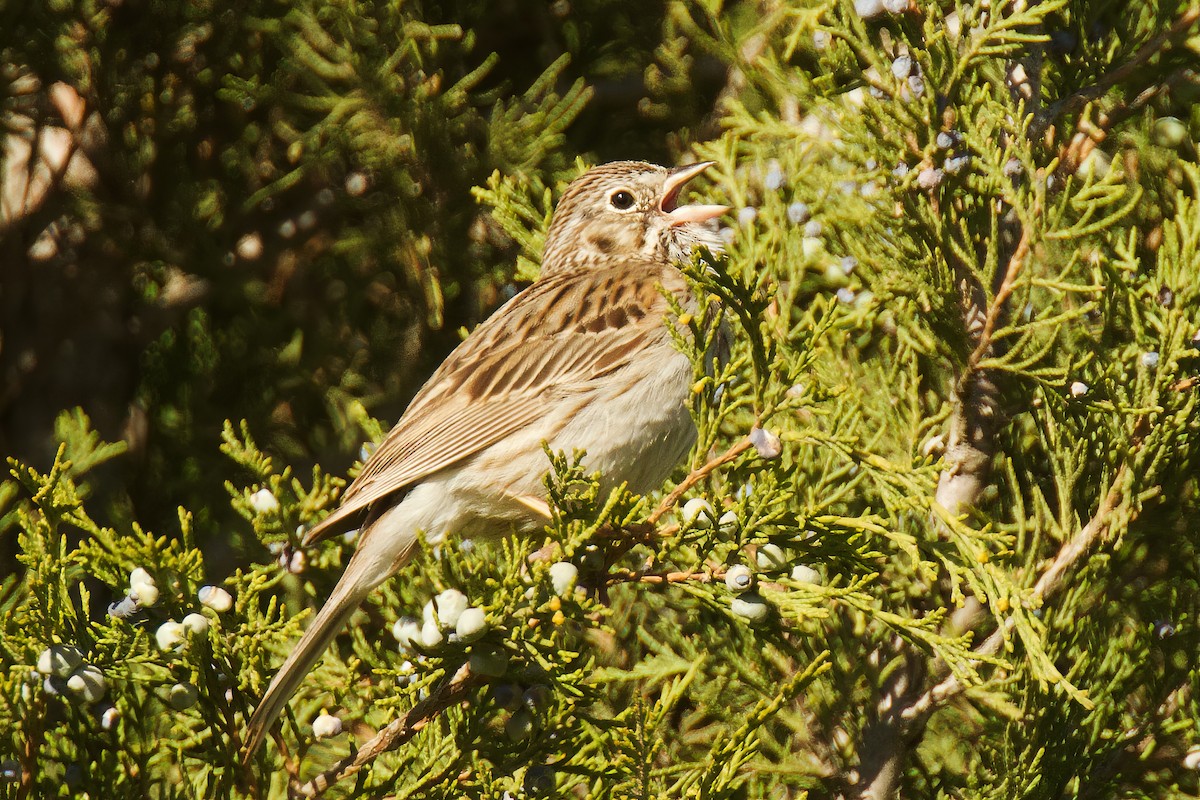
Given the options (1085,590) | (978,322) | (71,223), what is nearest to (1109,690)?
(1085,590)

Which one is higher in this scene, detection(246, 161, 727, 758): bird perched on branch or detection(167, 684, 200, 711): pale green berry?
detection(167, 684, 200, 711): pale green berry

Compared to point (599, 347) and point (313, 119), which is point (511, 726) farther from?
point (313, 119)

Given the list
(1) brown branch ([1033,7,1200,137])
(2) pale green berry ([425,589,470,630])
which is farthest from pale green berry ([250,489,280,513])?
(1) brown branch ([1033,7,1200,137])

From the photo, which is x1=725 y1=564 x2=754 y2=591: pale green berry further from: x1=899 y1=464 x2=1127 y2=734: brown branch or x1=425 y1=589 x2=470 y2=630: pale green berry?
x1=899 y1=464 x2=1127 y2=734: brown branch

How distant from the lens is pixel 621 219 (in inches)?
166

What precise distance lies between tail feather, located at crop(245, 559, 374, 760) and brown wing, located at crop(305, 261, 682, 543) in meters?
0.21

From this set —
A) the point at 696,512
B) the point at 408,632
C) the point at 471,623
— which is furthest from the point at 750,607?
A: the point at 408,632

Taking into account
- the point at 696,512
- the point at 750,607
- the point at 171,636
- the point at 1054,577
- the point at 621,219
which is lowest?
the point at 1054,577

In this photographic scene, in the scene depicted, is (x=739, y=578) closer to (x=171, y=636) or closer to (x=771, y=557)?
(x=771, y=557)

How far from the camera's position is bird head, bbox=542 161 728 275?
4.09 meters

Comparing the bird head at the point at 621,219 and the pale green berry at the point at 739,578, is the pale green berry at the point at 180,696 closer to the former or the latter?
the pale green berry at the point at 739,578

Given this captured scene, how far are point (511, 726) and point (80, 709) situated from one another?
1.00 m

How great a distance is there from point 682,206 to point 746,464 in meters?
1.70

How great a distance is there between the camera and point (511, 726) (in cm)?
268
